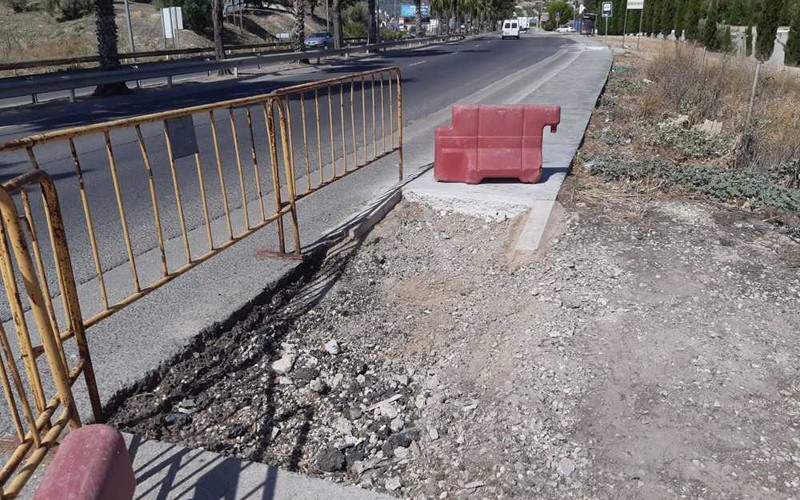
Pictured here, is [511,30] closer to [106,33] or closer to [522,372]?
[106,33]

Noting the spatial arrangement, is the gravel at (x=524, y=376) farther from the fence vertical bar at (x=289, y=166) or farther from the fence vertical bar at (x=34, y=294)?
the fence vertical bar at (x=34, y=294)

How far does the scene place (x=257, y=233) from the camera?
19.5ft

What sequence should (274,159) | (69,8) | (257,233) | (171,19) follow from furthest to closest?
(69,8) < (171,19) < (257,233) < (274,159)

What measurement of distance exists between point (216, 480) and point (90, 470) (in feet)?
2.84

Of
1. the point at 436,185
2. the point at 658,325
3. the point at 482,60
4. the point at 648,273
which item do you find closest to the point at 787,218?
the point at 648,273

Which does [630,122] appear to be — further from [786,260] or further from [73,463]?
[73,463]

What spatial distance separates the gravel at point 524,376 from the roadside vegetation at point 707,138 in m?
1.39

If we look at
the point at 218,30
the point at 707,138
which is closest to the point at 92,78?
the point at 218,30

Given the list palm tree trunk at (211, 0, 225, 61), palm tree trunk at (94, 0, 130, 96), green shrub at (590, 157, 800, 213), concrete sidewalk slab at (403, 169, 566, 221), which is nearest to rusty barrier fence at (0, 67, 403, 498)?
concrete sidewalk slab at (403, 169, 566, 221)

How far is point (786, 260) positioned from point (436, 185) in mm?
3353

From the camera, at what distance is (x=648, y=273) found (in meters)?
4.96

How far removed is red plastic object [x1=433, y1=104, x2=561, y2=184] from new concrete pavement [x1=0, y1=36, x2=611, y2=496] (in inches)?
30.7

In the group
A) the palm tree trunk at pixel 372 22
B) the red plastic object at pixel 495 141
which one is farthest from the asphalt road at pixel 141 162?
the palm tree trunk at pixel 372 22

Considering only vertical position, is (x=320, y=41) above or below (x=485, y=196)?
above
